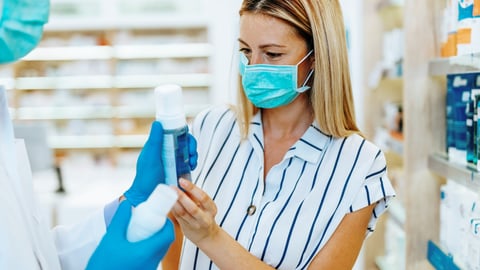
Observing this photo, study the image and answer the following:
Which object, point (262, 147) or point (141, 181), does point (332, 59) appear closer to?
point (262, 147)

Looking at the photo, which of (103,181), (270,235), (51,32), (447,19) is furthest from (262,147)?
(51,32)

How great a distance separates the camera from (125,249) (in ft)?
3.16

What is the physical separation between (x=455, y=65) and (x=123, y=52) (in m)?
6.11

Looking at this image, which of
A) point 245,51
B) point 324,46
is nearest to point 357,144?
point 324,46

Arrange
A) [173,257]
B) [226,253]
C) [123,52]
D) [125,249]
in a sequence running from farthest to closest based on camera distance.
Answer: [123,52]
[173,257]
[226,253]
[125,249]

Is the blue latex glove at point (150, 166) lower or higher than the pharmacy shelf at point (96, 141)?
higher

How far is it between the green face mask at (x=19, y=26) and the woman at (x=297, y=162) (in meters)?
0.54

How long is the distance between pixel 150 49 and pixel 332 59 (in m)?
6.22

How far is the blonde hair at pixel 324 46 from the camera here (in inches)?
53.9

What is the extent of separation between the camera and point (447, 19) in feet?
6.23

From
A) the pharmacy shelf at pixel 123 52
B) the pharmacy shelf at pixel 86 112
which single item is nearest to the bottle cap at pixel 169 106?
the pharmacy shelf at pixel 123 52

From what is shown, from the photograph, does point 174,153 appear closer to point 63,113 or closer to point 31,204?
point 31,204

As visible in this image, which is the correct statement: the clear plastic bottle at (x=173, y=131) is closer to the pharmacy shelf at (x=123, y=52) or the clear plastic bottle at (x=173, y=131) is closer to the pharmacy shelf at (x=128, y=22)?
the pharmacy shelf at (x=128, y=22)

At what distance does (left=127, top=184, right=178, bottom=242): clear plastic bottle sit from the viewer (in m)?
0.98
